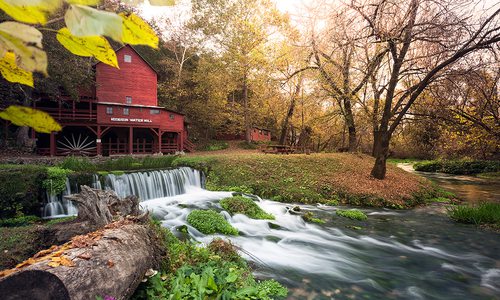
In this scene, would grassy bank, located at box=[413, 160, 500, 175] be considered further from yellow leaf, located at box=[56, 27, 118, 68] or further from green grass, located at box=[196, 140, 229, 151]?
yellow leaf, located at box=[56, 27, 118, 68]

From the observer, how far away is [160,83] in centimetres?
4028

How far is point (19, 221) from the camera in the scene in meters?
9.20

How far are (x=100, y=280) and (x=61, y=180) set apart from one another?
35.2ft

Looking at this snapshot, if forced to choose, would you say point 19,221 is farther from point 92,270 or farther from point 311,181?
point 311,181

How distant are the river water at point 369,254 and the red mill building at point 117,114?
17.5 m

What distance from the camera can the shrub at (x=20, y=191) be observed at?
31.9 ft

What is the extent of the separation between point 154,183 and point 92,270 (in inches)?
473

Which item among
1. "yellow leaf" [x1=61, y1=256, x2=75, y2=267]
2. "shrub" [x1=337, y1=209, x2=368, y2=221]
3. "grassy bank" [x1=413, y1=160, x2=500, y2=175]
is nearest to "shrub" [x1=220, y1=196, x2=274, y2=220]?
"shrub" [x1=337, y1=209, x2=368, y2=221]

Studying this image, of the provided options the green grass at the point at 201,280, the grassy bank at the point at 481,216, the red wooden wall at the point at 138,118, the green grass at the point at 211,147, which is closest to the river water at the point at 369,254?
the grassy bank at the point at 481,216

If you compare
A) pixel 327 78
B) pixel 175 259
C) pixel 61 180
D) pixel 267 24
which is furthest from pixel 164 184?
pixel 267 24

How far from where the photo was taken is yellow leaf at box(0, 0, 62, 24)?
0.58 metres

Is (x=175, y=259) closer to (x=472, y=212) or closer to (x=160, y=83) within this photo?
(x=472, y=212)

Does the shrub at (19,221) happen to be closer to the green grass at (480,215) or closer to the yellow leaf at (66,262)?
the yellow leaf at (66,262)

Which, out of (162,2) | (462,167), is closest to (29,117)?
(162,2)
